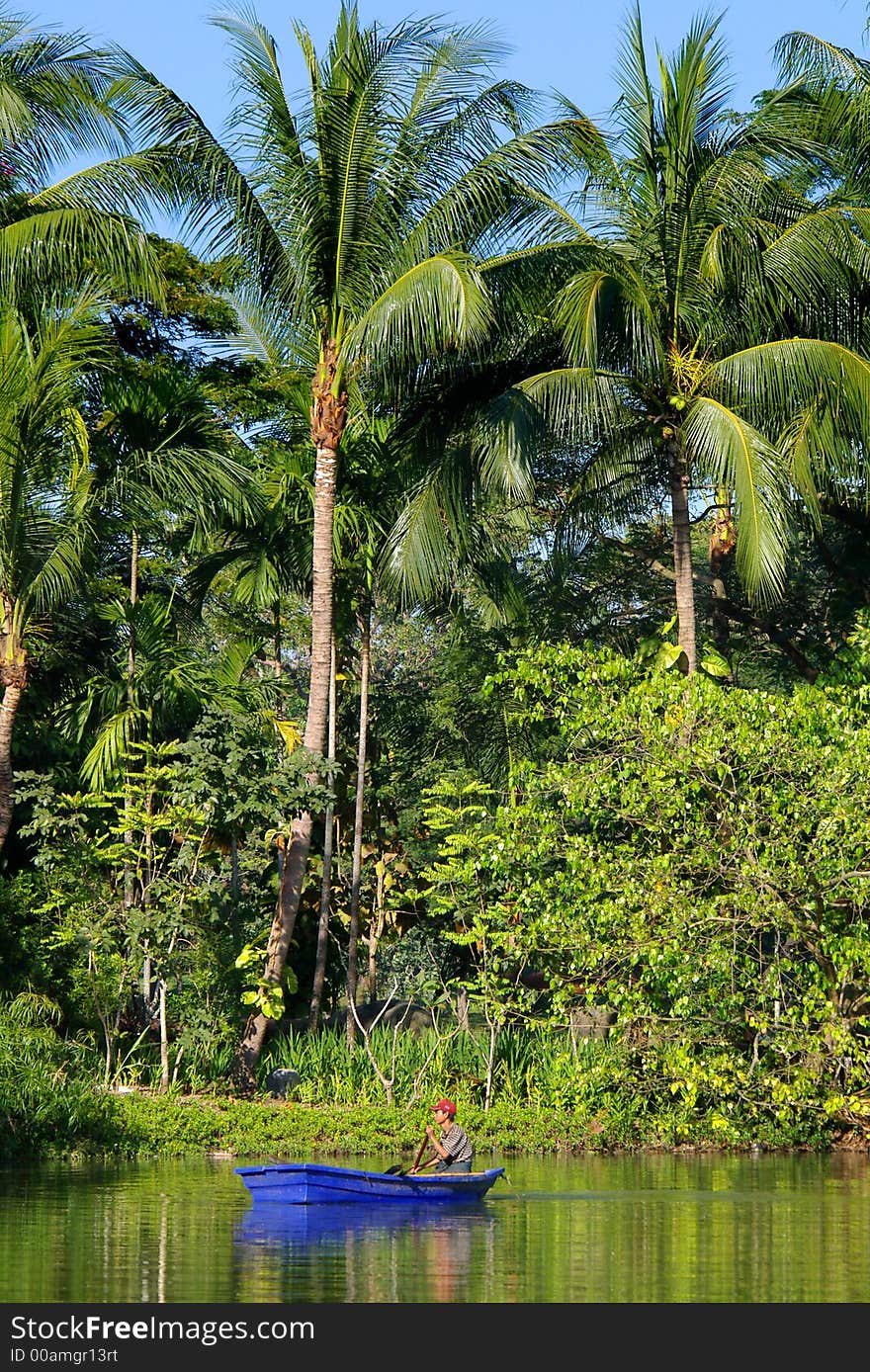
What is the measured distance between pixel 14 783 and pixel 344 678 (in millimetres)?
5000

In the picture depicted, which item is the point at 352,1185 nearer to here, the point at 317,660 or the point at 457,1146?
the point at 457,1146

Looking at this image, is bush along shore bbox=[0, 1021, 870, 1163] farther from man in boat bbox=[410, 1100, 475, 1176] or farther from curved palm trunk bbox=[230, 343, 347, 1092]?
man in boat bbox=[410, 1100, 475, 1176]

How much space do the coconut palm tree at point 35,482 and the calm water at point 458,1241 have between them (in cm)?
573

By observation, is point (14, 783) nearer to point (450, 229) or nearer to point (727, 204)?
point (450, 229)

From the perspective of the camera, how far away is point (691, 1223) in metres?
13.1

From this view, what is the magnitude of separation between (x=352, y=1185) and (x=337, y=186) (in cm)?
1145

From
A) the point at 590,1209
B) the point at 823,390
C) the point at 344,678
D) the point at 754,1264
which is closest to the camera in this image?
the point at 754,1264

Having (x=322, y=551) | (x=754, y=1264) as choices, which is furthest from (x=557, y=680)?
(x=754, y=1264)

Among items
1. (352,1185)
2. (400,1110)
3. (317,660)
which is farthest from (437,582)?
(352,1185)

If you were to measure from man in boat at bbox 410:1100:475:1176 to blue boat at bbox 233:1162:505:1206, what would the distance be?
0.31 metres

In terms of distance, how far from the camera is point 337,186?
64.3ft

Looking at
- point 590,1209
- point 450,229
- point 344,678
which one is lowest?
point 590,1209

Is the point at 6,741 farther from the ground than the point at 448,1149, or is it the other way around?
the point at 6,741

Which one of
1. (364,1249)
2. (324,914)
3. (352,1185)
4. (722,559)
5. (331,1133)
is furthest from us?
(722,559)
